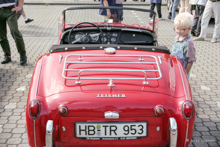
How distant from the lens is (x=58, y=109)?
8.06 feet

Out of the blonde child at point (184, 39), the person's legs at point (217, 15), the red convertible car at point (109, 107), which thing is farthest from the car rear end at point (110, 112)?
the person's legs at point (217, 15)

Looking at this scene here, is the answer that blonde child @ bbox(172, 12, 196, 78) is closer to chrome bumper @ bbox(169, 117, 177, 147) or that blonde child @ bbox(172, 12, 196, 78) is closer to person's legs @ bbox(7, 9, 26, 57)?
chrome bumper @ bbox(169, 117, 177, 147)

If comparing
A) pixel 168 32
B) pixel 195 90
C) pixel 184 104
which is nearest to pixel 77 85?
pixel 184 104

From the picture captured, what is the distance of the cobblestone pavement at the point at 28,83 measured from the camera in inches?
143

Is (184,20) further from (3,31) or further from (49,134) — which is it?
(3,31)

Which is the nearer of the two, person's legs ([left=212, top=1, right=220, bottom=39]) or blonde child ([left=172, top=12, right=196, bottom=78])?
blonde child ([left=172, top=12, right=196, bottom=78])

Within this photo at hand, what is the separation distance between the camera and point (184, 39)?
3711 millimetres

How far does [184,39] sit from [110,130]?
184 centimetres

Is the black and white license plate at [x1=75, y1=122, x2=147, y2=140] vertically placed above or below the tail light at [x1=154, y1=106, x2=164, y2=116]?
below

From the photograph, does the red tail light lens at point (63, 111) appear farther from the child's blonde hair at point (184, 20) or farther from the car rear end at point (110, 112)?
the child's blonde hair at point (184, 20)

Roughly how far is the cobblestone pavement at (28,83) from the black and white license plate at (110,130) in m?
1.24

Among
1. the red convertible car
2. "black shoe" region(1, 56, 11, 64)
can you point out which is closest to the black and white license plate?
the red convertible car

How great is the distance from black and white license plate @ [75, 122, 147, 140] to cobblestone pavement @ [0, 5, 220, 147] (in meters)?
1.24

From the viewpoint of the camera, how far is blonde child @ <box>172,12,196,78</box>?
355 cm
